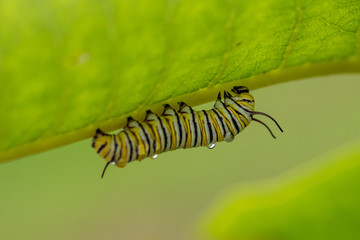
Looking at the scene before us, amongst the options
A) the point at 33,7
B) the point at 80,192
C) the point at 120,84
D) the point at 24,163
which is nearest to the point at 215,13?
the point at 120,84

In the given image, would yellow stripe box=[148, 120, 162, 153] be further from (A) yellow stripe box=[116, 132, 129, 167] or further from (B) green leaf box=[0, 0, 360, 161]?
(B) green leaf box=[0, 0, 360, 161]

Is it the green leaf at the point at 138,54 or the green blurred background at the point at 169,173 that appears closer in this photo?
the green leaf at the point at 138,54

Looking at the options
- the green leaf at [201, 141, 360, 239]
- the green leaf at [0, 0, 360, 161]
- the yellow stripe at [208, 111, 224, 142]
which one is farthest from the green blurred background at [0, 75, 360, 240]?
the green leaf at [0, 0, 360, 161]

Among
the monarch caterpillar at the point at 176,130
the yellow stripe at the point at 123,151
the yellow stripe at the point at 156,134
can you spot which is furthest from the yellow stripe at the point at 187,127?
the yellow stripe at the point at 123,151

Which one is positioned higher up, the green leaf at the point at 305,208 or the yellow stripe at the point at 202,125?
the yellow stripe at the point at 202,125

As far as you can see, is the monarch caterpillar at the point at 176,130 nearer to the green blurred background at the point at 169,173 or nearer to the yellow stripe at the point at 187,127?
the yellow stripe at the point at 187,127

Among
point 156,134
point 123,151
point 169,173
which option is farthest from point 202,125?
point 169,173
